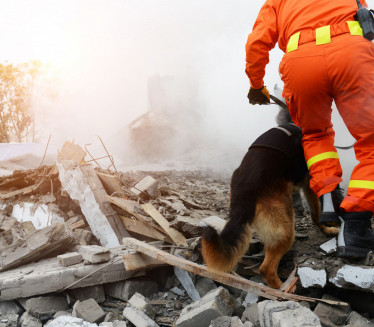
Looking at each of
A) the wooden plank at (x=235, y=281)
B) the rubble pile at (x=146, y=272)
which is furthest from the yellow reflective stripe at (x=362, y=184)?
the wooden plank at (x=235, y=281)

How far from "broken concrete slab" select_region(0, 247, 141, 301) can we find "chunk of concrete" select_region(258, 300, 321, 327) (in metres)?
1.24

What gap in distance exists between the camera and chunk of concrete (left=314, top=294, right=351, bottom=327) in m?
1.88

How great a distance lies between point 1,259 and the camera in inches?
114

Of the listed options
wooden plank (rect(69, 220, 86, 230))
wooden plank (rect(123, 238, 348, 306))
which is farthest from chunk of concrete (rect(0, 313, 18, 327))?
wooden plank (rect(69, 220, 86, 230))

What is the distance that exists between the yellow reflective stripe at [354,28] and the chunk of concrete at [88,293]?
8.29ft

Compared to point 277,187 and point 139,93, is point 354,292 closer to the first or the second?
point 277,187

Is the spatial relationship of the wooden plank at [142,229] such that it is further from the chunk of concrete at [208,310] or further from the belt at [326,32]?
the belt at [326,32]

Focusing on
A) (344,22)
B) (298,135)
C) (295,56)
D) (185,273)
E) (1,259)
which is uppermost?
(344,22)

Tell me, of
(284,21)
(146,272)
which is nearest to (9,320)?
(146,272)

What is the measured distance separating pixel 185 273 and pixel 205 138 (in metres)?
10.6

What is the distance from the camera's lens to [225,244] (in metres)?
1.95

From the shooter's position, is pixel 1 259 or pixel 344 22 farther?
pixel 1 259

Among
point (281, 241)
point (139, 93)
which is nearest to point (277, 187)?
point (281, 241)

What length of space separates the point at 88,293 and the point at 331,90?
232 centimetres
